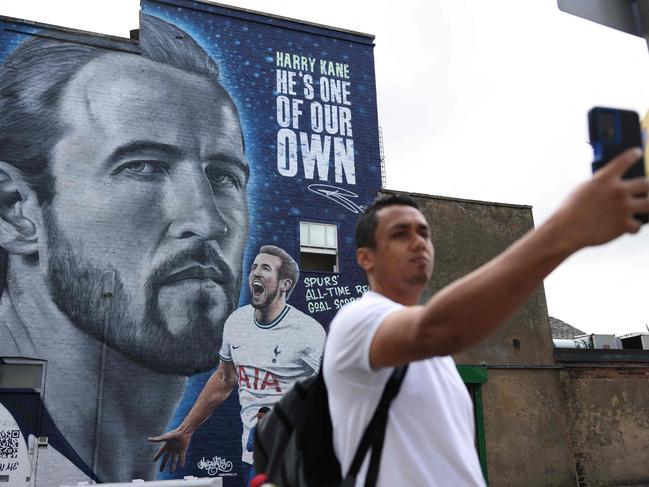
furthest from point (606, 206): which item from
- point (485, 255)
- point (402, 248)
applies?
point (485, 255)

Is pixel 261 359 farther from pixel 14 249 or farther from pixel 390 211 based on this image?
pixel 390 211

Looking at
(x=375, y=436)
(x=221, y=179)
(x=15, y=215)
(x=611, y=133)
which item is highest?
(x=221, y=179)

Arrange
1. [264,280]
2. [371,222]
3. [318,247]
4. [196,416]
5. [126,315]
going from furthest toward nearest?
[318,247]
[264,280]
[126,315]
[196,416]
[371,222]

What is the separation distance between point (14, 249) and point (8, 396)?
10.3 feet

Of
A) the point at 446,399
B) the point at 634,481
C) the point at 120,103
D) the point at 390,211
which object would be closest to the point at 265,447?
the point at 446,399

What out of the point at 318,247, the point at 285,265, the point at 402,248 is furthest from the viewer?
the point at 318,247

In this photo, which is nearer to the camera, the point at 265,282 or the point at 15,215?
the point at 15,215

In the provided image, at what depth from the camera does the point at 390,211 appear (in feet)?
7.16

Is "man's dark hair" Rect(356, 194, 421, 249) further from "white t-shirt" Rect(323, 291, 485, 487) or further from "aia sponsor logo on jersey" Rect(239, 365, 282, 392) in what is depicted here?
"aia sponsor logo on jersey" Rect(239, 365, 282, 392)

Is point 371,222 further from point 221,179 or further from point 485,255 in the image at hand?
point 485,255

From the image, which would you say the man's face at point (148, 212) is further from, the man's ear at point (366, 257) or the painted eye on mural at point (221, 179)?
the man's ear at point (366, 257)

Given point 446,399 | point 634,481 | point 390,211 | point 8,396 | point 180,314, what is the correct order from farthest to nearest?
→ point 634,481, point 180,314, point 8,396, point 390,211, point 446,399
